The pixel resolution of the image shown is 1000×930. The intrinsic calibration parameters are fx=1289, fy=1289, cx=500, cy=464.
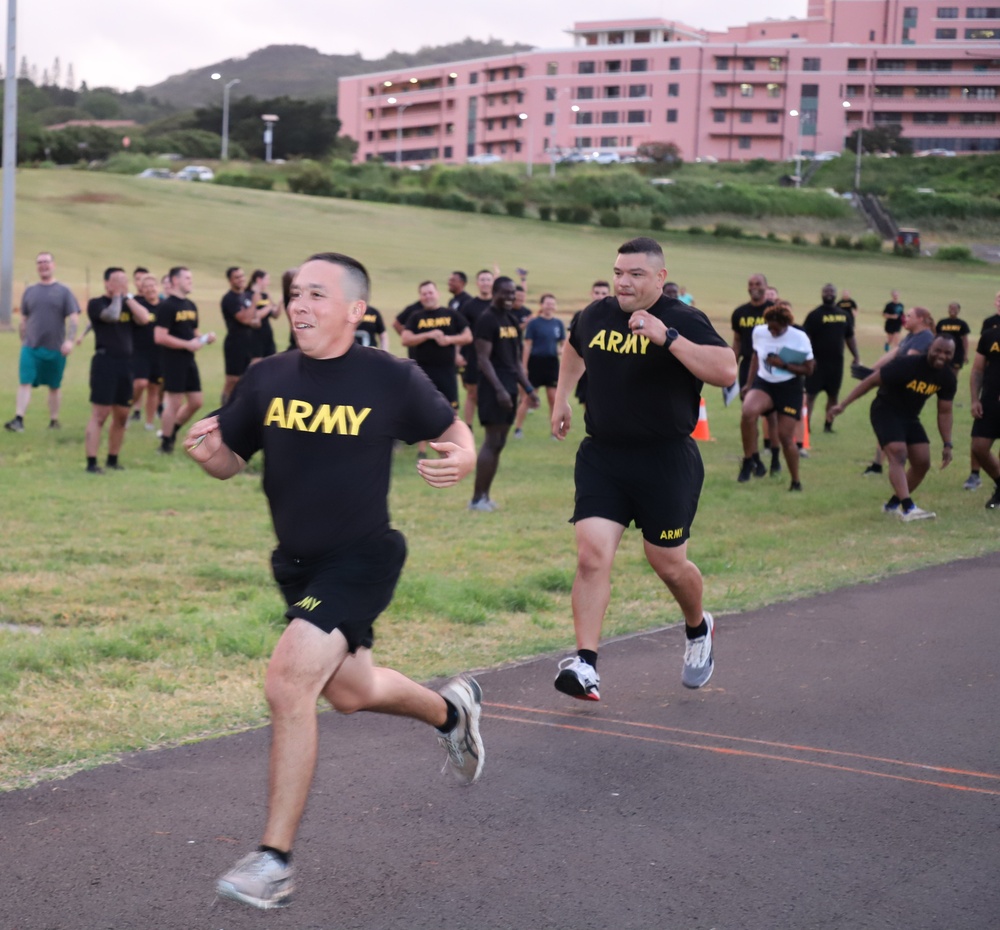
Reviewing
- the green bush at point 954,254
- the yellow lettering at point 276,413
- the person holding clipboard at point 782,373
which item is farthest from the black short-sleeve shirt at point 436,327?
the green bush at point 954,254

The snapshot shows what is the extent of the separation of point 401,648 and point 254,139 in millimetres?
133794

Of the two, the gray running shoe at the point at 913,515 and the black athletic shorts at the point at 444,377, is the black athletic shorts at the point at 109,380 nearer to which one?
the black athletic shorts at the point at 444,377

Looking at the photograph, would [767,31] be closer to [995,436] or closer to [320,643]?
[995,436]

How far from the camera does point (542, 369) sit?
17.2 metres

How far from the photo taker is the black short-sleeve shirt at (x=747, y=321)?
14641mm

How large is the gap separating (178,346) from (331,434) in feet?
32.8

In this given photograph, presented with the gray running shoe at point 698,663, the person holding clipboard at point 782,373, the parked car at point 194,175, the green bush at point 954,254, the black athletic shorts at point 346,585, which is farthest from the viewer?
the parked car at point 194,175

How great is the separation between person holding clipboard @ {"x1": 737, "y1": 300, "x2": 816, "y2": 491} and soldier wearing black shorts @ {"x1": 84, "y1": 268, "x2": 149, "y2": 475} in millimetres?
6005

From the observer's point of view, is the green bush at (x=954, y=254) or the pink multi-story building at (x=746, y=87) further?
the pink multi-story building at (x=746, y=87)

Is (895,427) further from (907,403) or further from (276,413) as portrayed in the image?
(276,413)

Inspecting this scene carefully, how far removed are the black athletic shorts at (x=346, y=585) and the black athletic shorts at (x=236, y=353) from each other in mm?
10300

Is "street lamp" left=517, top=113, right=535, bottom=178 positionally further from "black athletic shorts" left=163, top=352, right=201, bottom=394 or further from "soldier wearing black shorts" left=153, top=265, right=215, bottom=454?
"black athletic shorts" left=163, top=352, right=201, bottom=394

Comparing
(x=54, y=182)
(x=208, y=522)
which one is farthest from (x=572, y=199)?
(x=208, y=522)

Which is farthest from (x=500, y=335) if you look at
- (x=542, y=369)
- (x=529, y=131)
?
(x=529, y=131)
